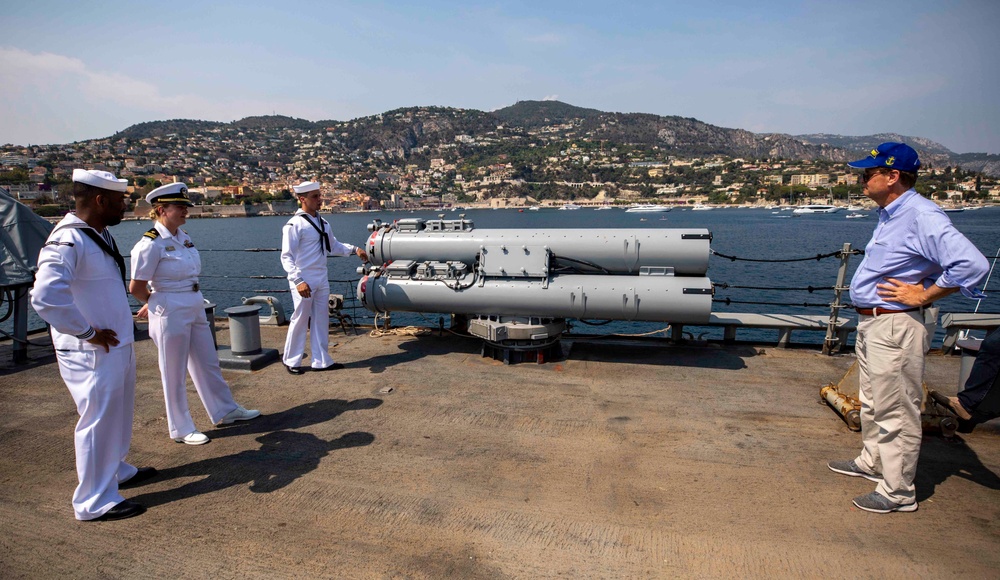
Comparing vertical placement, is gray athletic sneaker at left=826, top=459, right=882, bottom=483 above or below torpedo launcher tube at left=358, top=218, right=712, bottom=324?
below

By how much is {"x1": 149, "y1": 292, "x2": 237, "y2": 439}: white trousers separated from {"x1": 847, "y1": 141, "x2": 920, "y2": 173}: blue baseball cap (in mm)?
4385

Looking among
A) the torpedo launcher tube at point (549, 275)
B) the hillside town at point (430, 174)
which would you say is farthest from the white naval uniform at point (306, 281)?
the hillside town at point (430, 174)

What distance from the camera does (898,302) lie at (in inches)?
112

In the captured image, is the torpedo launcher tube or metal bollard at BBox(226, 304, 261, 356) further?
metal bollard at BBox(226, 304, 261, 356)

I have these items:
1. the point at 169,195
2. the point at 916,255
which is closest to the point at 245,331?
the point at 169,195

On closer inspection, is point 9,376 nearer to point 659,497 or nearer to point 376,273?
point 376,273

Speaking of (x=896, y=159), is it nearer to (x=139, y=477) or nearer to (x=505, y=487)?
(x=505, y=487)

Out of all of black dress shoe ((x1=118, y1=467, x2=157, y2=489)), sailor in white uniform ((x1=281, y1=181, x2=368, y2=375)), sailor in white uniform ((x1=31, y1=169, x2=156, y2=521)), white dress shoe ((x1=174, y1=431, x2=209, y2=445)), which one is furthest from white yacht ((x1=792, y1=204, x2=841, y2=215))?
sailor in white uniform ((x1=31, y1=169, x2=156, y2=521))

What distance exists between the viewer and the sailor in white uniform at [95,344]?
2879 millimetres

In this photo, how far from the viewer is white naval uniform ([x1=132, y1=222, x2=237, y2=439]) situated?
12.1 ft

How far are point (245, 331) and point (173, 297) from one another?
6.73 ft

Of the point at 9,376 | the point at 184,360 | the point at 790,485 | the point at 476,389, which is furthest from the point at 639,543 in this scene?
the point at 9,376

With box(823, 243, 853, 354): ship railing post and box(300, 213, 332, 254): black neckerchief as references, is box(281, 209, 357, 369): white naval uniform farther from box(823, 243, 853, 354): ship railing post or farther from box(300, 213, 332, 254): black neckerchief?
box(823, 243, 853, 354): ship railing post

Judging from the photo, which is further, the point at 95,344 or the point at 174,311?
the point at 174,311
